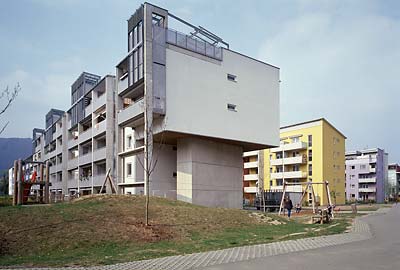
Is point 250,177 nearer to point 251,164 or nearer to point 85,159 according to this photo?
point 251,164

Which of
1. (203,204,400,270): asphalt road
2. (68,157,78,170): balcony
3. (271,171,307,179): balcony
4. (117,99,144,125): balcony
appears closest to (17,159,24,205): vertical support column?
(117,99,144,125): balcony

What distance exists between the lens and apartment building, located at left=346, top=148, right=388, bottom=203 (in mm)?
99938

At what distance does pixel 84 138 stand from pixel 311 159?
40334 mm

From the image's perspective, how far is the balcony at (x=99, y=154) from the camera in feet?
149

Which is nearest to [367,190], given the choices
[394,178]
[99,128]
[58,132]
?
[394,178]

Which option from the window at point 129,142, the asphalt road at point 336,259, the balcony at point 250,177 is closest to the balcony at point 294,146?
the balcony at point 250,177

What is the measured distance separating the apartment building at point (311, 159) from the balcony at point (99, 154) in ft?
112

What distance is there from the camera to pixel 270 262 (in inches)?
403

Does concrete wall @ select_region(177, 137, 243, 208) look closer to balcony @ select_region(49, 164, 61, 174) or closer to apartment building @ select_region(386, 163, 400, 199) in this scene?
balcony @ select_region(49, 164, 61, 174)

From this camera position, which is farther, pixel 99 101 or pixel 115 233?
pixel 99 101

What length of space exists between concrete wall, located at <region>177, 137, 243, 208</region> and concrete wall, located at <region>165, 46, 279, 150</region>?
81.8 inches

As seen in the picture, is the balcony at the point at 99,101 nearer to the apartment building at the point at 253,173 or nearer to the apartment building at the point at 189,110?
the apartment building at the point at 189,110

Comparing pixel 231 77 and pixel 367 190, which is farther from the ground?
pixel 231 77

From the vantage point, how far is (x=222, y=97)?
35.9m
